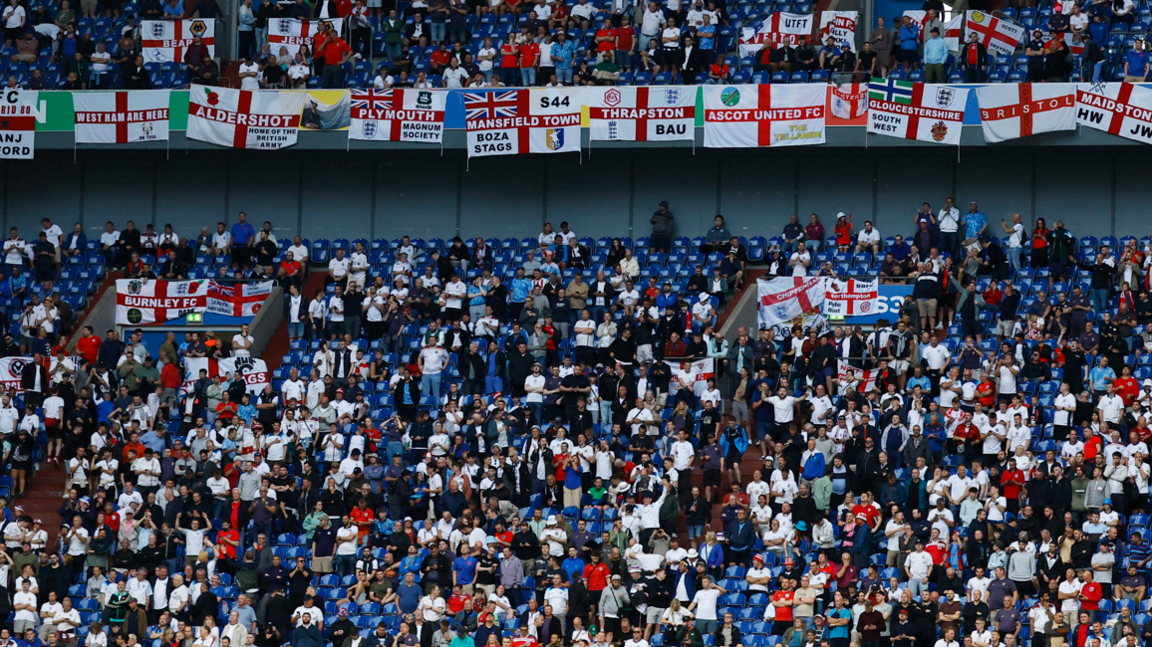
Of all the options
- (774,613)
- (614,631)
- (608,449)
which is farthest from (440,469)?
(774,613)

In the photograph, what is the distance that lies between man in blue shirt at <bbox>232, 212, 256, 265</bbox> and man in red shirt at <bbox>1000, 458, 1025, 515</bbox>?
617 inches

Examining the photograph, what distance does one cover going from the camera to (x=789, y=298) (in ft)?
96.9

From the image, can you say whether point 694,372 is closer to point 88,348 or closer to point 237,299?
point 237,299

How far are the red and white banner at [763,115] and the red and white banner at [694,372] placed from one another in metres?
5.69

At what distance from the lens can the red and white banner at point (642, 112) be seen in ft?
104

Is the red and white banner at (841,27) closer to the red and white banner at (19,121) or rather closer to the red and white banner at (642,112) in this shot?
the red and white banner at (642,112)

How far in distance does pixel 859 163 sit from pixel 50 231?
15383 millimetres

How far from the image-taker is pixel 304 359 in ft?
97.8

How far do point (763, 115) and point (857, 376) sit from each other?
640 centimetres

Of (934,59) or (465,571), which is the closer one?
(465,571)

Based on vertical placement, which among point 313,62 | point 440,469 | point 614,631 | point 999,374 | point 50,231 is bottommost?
point 614,631

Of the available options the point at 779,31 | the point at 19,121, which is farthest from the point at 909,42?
the point at 19,121

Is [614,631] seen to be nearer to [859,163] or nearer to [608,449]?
[608,449]

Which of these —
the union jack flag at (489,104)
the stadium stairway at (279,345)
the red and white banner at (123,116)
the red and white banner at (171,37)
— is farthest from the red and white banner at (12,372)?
the union jack flag at (489,104)
